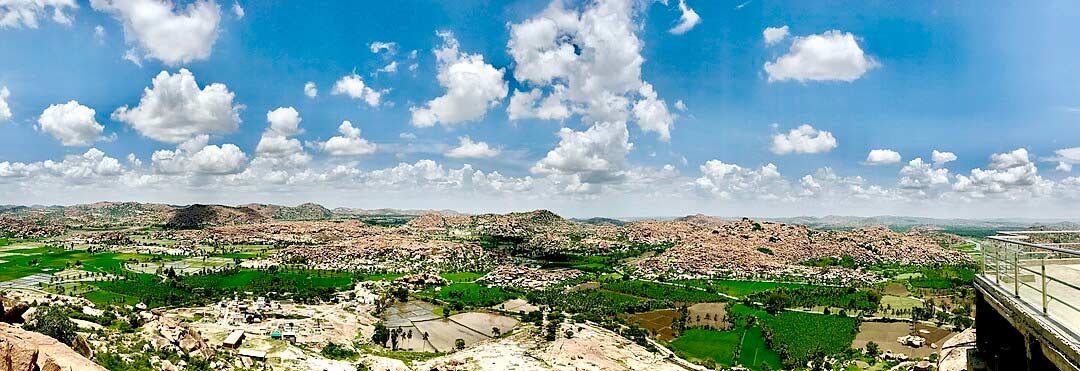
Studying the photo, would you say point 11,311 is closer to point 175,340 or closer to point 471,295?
point 175,340

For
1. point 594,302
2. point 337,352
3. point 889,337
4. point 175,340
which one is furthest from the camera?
point 594,302

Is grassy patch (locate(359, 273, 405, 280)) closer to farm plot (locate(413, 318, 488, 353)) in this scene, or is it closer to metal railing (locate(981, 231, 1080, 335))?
farm plot (locate(413, 318, 488, 353))

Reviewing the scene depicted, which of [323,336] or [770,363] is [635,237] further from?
[323,336]

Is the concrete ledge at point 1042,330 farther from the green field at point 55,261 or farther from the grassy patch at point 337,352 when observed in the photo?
the green field at point 55,261

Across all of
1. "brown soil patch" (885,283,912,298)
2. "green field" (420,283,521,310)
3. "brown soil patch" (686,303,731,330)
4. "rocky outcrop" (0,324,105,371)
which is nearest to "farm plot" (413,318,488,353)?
"green field" (420,283,521,310)

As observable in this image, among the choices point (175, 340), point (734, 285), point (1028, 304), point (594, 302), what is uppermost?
point (1028, 304)

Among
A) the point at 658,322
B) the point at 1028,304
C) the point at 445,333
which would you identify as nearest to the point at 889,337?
the point at 658,322

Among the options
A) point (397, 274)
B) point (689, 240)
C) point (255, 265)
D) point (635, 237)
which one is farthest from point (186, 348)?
point (635, 237)
